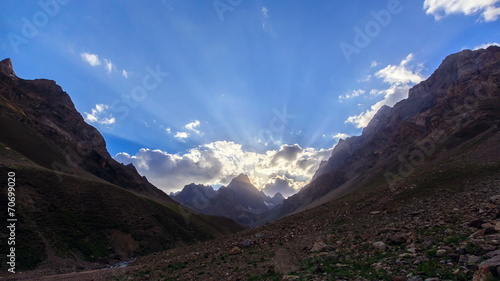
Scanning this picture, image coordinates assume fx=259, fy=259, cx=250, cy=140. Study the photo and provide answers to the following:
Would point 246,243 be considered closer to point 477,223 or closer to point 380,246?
point 380,246

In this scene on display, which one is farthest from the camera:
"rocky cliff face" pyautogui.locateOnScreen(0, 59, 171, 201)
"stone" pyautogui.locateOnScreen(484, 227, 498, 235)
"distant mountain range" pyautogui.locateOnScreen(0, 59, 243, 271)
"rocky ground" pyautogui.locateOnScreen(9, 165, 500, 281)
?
"rocky cliff face" pyautogui.locateOnScreen(0, 59, 171, 201)

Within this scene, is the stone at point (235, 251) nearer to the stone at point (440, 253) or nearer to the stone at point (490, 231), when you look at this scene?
the stone at point (440, 253)

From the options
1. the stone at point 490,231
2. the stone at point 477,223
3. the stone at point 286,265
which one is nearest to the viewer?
the stone at point 490,231

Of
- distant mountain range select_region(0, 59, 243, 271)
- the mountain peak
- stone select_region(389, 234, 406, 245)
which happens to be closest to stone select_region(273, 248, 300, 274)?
stone select_region(389, 234, 406, 245)

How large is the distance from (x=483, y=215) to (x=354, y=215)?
54.7 feet

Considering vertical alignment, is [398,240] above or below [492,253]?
above

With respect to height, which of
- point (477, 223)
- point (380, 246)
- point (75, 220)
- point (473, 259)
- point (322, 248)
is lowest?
point (477, 223)

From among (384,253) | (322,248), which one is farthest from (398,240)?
(322,248)

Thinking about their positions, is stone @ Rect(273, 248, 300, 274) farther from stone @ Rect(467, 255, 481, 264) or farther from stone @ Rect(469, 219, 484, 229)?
stone @ Rect(469, 219, 484, 229)

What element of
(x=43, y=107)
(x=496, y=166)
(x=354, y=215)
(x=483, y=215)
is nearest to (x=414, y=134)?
(x=496, y=166)

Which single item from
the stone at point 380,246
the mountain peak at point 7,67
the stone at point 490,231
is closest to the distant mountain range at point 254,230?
the stone at point 490,231

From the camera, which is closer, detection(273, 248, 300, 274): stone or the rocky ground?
the rocky ground

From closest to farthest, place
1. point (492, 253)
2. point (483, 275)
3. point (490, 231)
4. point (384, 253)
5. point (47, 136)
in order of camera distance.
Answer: point (483, 275)
point (492, 253)
point (490, 231)
point (384, 253)
point (47, 136)

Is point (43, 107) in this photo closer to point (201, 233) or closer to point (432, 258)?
point (201, 233)
